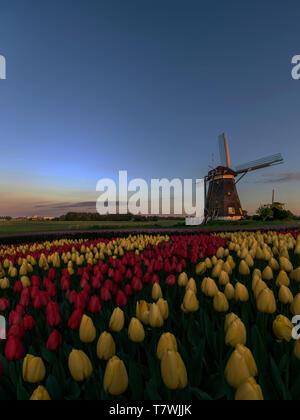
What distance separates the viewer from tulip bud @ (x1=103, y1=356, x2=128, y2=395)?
125cm

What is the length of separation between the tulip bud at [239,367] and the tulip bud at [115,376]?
51cm

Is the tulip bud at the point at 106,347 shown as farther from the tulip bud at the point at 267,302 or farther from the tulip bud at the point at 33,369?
the tulip bud at the point at 267,302

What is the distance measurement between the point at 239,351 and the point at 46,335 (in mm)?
1770

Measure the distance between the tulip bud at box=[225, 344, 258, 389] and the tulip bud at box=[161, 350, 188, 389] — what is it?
223 millimetres

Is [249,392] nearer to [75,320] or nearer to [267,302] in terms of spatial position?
[267,302]

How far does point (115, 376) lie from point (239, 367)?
0.59m

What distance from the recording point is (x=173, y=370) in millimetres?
1244

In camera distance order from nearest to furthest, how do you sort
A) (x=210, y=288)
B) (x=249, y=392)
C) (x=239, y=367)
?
(x=249, y=392)
(x=239, y=367)
(x=210, y=288)

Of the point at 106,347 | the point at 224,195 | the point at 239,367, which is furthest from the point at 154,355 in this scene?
the point at 224,195

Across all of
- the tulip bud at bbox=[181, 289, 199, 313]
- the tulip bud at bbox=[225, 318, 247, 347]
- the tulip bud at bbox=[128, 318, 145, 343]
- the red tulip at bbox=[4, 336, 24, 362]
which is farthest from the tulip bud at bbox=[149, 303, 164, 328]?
the red tulip at bbox=[4, 336, 24, 362]

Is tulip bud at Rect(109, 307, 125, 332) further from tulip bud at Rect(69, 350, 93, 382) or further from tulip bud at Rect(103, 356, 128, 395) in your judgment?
tulip bud at Rect(103, 356, 128, 395)
